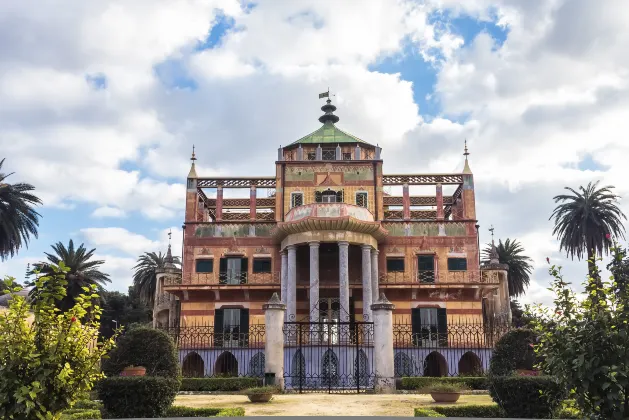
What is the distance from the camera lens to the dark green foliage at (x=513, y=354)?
16250 millimetres

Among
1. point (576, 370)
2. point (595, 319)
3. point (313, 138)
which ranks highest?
point (313, 138)

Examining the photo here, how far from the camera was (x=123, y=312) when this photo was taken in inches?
2613

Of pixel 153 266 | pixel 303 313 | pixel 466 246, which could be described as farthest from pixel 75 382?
pixel 153 266

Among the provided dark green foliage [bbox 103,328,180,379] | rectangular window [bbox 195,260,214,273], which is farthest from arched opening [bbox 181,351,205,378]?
dark green foliage [bbox 103,328,180,379]

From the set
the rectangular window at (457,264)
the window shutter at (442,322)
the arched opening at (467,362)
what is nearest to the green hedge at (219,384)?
the window shutter at (442,322)

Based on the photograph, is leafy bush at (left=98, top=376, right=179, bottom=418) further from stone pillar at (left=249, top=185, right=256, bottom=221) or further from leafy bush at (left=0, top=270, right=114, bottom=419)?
stone pillar at (left=249, top=185, right=256, bottom=221)

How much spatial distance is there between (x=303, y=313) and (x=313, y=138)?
12611mm

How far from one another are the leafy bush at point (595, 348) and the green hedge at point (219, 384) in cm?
1857

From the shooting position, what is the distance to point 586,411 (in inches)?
372

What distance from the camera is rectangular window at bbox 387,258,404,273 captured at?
129 feet

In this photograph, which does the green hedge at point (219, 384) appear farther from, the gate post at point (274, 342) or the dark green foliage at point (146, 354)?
the dark green foliage at point (146, 354)

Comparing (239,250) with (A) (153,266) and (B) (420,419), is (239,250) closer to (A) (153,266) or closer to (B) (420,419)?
(A) (153,266)

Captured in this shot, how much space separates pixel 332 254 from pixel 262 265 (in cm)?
472

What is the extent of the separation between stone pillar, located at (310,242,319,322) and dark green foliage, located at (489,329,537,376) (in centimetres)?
1646
